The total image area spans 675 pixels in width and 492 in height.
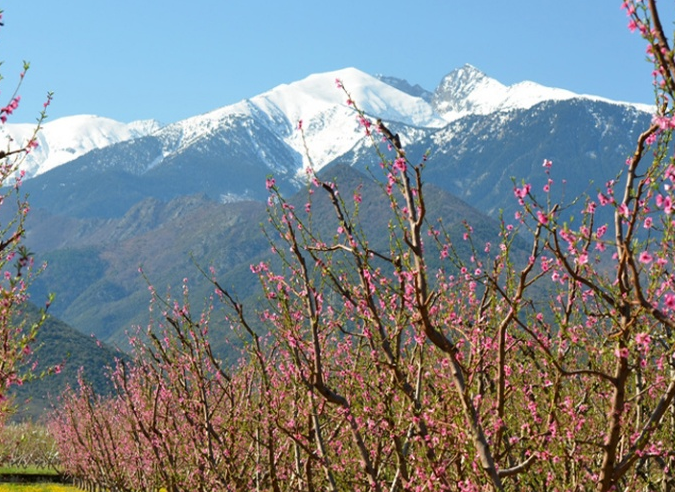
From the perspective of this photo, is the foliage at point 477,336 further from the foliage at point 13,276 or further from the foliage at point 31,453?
the foliage at point 31,453

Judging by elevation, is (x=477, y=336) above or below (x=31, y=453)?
below

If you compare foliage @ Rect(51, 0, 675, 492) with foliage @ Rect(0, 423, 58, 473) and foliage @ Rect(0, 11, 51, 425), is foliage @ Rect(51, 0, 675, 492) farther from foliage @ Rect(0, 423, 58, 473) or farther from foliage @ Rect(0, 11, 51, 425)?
foliage @ Rect(0, 423, 58, 473)

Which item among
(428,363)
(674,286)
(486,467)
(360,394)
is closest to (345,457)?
(428,363)

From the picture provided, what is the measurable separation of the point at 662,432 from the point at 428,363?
118 inches

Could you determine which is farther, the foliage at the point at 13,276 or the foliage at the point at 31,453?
the foliage at the point at 31,453

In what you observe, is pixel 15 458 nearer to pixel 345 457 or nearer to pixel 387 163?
pixel 345 457

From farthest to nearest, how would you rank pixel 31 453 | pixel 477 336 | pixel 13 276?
1. pixel 31 453
2. pixel 13 276
3. pixel 477 336

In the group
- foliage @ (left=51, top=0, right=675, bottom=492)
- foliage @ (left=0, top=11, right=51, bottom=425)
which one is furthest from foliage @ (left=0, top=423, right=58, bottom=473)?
foliage @ (left=51, top=0, right=675, bottom=492)

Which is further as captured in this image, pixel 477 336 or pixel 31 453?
pixel 31 453

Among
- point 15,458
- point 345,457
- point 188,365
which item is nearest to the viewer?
point 188,365

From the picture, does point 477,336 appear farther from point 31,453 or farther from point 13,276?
point 31,453

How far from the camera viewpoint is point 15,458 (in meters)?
67.9

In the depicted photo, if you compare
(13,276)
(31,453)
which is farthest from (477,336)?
(31,453)

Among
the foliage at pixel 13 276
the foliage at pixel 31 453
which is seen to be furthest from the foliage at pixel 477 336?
the foliage at pixel 31 453
